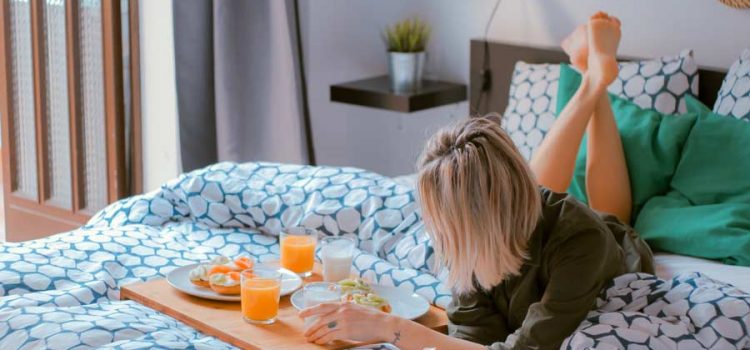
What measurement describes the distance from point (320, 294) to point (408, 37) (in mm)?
1931

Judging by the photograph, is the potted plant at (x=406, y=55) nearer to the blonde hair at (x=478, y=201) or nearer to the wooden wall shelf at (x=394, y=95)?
the wooden wall shelf at (x=394, y=95)

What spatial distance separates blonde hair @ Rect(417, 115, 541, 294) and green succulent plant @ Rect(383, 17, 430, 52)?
1.94 m

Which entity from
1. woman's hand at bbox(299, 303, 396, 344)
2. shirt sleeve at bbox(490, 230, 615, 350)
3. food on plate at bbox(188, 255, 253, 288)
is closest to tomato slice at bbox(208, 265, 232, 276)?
food on plate at bbox(188, 255, 253, 288)

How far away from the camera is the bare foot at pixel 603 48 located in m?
2.88

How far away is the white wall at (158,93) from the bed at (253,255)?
83 cm

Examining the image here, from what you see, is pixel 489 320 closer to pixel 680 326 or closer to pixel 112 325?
pixel 680 326

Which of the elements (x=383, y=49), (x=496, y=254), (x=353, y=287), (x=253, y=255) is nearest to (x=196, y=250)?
(x=253, y=255)

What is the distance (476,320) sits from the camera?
215cm

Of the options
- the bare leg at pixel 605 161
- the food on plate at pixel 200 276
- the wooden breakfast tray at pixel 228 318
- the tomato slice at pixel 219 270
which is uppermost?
the bare leg at pixel 605 161

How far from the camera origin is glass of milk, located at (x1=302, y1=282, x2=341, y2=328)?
2.14 metres

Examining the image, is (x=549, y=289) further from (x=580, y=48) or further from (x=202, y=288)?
(x=580, y=48)

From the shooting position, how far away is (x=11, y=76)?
12.4 ft

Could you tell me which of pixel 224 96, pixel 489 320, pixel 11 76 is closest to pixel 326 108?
pixel 224 96

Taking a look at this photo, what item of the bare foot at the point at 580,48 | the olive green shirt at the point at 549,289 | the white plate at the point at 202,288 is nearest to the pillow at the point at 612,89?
the bare foot at the point at 580,48
